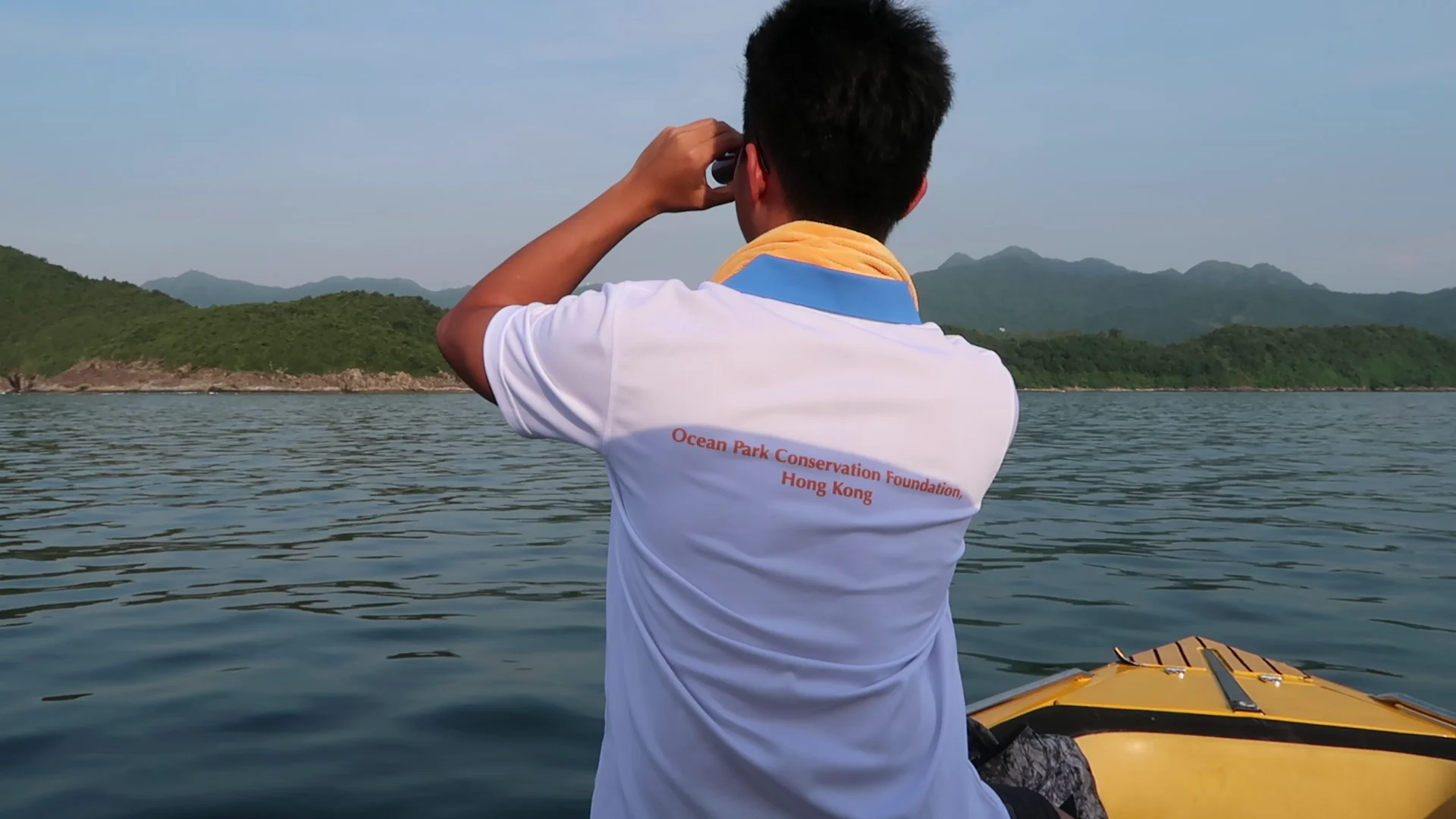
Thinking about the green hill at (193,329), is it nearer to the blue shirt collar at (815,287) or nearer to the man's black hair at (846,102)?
the man's black hair at (846,102)

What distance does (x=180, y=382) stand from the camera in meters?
98.2

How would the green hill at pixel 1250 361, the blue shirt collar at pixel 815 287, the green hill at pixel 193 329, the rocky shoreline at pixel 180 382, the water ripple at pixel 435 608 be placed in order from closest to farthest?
the blue shirt collar at pixel 815 287
the water ripple at pixel 435 608
the rocky shoreline at pixel 180 382
the green hill at pixel 193 329
the green hill at pixel 1250 361

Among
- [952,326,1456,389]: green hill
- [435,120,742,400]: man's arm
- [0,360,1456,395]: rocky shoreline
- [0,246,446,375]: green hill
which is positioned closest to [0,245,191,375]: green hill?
[0,246,446,375]: green hill

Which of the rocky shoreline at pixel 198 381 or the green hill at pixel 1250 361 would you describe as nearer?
the rocky shoreline at pixel 198 381

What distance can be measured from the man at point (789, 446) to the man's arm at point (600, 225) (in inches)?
0.5

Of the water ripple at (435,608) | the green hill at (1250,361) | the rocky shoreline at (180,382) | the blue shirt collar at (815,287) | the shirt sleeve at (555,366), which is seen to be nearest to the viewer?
the shirt sleeve at (555,366)

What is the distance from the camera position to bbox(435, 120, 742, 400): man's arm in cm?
210

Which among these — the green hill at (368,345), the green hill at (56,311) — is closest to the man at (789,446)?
the green hill at (368,345)

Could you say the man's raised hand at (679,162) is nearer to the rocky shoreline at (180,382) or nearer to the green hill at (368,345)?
the rocky shoreline at (180,382)

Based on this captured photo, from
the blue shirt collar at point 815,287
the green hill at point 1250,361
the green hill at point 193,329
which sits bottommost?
the green hill at point 1250,361

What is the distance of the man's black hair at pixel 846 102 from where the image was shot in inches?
78.7

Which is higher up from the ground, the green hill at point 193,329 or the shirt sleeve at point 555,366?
the green hill at point 193,329

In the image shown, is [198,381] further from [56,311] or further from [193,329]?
[56,311]

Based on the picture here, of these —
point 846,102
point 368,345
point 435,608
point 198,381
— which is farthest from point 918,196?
point 368,345
